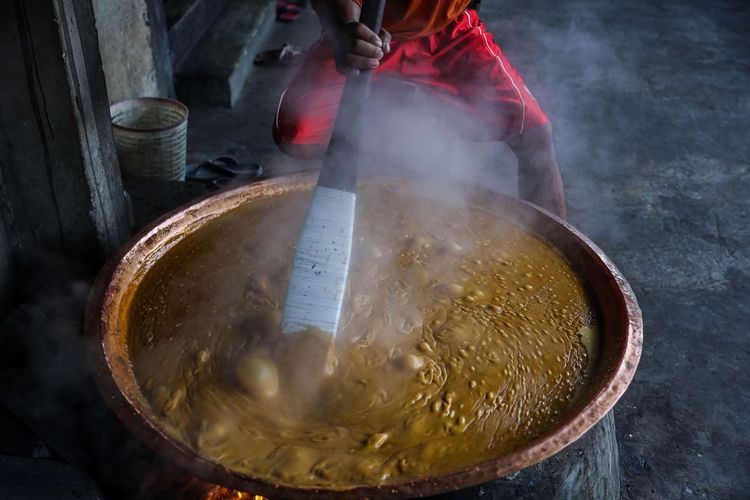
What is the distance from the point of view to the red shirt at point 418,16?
3.16 meters

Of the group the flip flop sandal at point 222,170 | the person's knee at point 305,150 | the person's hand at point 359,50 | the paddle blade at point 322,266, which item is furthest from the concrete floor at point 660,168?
the person's hand at point 359,50

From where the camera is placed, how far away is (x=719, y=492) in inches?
106

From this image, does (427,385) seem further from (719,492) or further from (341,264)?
(719,492)

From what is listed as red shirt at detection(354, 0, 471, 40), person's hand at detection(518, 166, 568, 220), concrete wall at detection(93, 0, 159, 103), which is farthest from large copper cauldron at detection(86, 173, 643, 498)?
concrete wall at detection(93, 0, 159, 103)

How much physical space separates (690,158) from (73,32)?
4.86 metres

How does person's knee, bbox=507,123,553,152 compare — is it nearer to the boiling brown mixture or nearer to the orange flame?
the boiling brown mixture

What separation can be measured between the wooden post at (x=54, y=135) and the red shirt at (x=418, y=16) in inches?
57.3

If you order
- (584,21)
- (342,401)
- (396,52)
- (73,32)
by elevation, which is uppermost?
(73,32)

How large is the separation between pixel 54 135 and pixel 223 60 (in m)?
3.79

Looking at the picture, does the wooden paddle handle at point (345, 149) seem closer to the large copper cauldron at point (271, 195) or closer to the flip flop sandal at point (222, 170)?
the large copper cauldron at point (271, 195)

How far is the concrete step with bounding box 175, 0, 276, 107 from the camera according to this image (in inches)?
220

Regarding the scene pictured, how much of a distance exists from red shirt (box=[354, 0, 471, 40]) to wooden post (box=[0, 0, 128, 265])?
1456 millimetres

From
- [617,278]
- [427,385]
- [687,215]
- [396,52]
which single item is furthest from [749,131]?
[427,385]

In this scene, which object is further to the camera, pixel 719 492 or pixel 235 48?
pixel 235 48
